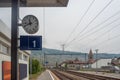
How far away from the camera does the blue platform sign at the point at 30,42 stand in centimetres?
1169

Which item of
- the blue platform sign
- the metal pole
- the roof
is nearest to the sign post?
the metal pole

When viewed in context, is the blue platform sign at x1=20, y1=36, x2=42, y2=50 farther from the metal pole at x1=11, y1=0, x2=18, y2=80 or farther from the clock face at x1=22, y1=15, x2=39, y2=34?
the metal pole at x1=11, y1=0, x2=18, y2=80

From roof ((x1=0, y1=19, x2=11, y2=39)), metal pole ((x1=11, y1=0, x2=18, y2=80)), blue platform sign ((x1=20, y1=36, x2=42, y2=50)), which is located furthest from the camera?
roof ((x1=0, y1=19, x2=11, y2=39))

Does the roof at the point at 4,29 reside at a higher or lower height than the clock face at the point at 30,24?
higher

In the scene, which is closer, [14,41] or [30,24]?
[14,41]

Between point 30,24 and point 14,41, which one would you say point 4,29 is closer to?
point 30,24

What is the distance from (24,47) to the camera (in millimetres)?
11703

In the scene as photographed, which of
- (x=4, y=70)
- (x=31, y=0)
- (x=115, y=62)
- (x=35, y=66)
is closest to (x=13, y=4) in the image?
(x=31, y=0)

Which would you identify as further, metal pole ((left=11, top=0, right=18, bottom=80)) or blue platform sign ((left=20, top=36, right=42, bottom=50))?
blue platform sign ((left=20, top=36, right=42, bottom=50))

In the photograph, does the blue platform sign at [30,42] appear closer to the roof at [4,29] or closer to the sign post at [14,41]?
the sign post at [14,41]

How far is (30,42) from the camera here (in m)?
11.8

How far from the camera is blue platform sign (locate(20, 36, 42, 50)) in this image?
460 inches

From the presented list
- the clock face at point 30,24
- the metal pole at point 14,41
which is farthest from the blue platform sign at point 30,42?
the metal pole at point 14,41

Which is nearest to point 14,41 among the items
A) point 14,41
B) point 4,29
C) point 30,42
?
point 14,41
